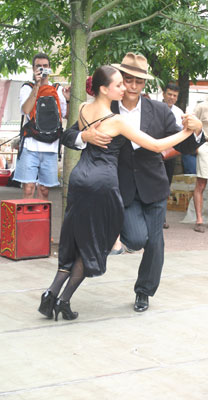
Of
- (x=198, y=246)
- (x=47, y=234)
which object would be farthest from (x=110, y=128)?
(x=198, y=246)

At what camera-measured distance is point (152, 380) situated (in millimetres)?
4473

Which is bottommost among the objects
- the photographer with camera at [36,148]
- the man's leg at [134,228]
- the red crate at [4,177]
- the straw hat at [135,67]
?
the red crate at [4,177]

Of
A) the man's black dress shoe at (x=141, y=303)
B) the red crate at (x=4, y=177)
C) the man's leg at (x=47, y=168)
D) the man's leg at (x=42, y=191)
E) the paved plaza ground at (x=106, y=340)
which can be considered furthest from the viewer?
the red crate at (x=4, y=177)

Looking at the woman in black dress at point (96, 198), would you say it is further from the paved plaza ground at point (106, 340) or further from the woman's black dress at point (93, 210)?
the paved plaza ground at point (106, 340)

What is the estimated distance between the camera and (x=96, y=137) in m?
5.51

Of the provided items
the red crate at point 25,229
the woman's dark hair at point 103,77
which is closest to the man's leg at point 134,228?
the woman's dark hair at point 103,77

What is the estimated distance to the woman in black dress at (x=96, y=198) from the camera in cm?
555

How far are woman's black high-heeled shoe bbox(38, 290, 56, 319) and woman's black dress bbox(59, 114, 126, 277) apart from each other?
0.23 metres

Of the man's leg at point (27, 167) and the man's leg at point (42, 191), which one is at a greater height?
the man's leg at point (27, 167)

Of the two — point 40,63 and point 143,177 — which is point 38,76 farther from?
point 143,177

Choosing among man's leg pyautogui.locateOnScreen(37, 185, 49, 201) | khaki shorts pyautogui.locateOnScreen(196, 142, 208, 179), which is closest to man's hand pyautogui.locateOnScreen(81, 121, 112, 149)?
man's leg pyautogui.locateOnScreen(37, 185, 49, 201)

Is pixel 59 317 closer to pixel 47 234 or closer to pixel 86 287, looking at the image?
pixel 86 287

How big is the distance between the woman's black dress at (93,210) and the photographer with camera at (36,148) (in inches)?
114

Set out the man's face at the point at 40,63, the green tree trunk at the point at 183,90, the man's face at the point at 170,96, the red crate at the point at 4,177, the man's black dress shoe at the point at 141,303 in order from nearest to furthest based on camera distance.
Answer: the man's black dress shoe at the point at 141,303 → the man's face at the point at 40,63 → the man's face at the point at 170,96 → the green tree trunk at the point at 183,90 → the red crate at the point at 4,177
